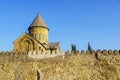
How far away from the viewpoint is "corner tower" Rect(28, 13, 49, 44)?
4166 centimetres

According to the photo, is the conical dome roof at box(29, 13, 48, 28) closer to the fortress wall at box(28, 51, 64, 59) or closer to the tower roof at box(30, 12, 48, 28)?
the tower roof at box(30, 12, 48, 28)

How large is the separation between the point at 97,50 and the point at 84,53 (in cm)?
128

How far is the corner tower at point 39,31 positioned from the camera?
4166cm

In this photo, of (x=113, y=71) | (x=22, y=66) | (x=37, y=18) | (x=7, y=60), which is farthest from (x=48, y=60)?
(x=37, y=18)

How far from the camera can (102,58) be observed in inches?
924

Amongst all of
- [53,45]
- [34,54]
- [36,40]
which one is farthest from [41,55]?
[53,45]

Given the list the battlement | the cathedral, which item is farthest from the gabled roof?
the battlement

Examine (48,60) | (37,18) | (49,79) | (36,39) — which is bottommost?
(49,79)

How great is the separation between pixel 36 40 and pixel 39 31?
4016 mm

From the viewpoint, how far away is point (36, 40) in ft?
125

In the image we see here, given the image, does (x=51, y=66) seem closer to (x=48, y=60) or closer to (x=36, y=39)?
(x=48, y=60)

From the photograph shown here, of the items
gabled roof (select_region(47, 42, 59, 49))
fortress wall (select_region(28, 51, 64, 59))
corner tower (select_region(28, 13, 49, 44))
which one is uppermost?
corner tower (select_region(28, 13, 49, 44))

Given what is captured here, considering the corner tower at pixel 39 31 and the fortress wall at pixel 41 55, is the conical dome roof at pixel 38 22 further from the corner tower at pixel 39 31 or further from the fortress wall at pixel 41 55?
the fortress wall at pixel 41 55

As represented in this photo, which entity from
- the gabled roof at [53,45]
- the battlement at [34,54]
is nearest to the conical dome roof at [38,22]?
the gabled roof at [53,45]
